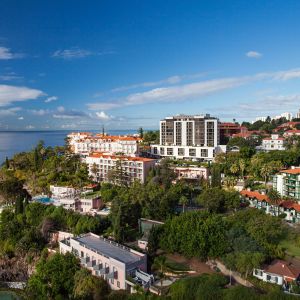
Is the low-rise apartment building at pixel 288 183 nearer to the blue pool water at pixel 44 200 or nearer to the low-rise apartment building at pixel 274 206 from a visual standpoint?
the low-rise apartment building at pixel 274 206

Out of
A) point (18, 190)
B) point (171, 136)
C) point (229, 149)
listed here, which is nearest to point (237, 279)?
point (18, 190)

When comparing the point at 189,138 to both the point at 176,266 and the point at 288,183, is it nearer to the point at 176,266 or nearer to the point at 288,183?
the point at 288,183

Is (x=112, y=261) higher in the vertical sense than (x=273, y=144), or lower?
lower

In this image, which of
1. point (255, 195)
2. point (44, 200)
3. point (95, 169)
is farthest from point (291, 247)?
point (95, 169)

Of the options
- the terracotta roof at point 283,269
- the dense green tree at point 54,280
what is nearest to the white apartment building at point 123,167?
the dense green tree at point 54,280

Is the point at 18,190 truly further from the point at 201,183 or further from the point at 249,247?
the point at 249,247
